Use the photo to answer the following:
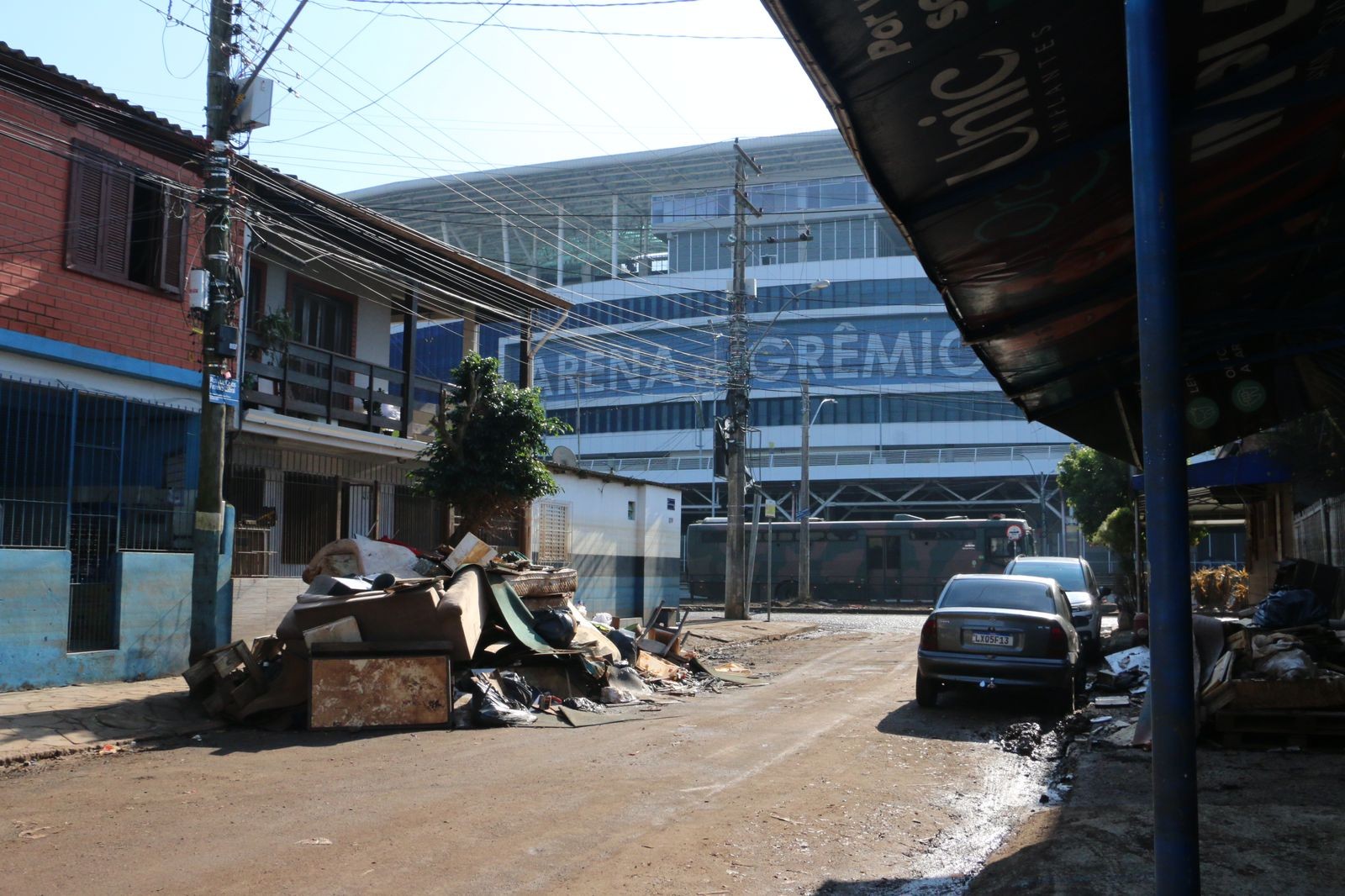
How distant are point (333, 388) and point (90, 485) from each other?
6369 mm

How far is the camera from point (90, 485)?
1309 cm

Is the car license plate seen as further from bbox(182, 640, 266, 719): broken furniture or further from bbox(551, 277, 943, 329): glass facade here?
bbox(551, 277, 943, 329): glass facade

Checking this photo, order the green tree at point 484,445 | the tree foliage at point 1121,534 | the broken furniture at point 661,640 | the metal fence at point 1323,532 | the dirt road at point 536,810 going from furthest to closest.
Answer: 1. the tree foliage at point 1121,534
2. the green tree at point 484,445
3. the broken furniture at point 661,640
4. the metal fence at point 1323,532
5. the dirt road at point 536,810

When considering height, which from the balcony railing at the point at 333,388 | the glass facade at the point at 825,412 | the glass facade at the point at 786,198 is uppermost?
the glass facade at the point at 786,198

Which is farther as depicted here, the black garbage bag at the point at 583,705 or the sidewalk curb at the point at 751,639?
the sidewalk curb at the point at 751,639

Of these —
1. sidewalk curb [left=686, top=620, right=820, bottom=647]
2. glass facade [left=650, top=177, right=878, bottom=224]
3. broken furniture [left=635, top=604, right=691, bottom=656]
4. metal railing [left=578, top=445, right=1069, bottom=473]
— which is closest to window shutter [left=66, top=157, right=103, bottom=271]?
broken furniture [left=635, top=604, right=691, bottom=656]

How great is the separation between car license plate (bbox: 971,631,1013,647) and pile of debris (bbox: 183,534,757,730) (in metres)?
3.76

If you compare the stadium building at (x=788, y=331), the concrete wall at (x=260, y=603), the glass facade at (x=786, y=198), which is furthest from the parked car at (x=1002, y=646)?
the glass facade at (x=786, y=198)

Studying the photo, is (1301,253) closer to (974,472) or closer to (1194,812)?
(1194,812)

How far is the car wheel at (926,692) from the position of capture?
12133 millimetres

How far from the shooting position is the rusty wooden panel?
35.5ft

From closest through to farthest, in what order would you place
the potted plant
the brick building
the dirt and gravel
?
the dirt and gravel < the brick building < the potted plant

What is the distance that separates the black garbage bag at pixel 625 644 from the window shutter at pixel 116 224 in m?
8.29

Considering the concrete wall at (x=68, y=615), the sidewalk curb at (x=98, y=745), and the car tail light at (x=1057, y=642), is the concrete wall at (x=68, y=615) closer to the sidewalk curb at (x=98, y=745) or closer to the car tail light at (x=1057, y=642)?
the sidewalk curb at (x=98, y=745)
